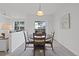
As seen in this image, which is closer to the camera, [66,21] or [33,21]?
[66,21]

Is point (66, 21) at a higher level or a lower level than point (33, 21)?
lower

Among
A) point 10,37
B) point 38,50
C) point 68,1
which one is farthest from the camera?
point 38,50

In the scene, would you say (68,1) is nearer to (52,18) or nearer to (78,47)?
(78,47)

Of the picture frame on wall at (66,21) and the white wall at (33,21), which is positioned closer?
the picture frame on wall at (66,21)

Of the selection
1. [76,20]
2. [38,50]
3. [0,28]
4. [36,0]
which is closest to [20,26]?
[0,28]

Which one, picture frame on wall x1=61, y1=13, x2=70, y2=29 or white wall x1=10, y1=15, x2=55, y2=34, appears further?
white wall x1=10, y1=15, x2=55, y2=34

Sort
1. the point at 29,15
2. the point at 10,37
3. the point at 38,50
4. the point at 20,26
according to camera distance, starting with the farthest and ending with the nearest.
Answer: the point at 20,26, the point at 29,15, the point at 38,50, the point at 10,37

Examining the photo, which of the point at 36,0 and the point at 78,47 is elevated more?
the point at 36,0

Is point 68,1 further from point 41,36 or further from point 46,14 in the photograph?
point 46,14

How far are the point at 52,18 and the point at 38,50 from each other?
5020 mm

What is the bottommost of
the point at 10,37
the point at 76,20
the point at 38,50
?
the point at 38,50

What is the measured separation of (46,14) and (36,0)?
9453 millimetres

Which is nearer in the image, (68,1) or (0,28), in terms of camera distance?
(68,1)

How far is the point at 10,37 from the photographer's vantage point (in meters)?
5.66
